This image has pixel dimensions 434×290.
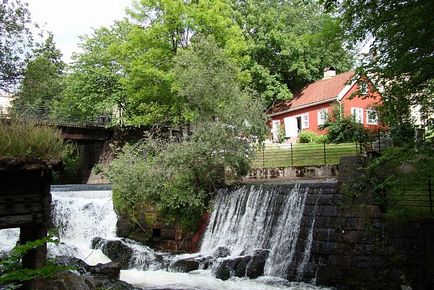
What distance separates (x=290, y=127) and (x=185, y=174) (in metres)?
22.8

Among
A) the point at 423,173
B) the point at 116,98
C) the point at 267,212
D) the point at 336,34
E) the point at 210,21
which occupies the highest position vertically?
the point at 210,21

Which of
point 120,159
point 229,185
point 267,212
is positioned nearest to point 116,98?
point 120,159

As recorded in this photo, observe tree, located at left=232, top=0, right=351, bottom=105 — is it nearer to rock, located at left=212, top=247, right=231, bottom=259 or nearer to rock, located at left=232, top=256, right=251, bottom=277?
rock, located at left=212, top=247, right=231, bottom=259

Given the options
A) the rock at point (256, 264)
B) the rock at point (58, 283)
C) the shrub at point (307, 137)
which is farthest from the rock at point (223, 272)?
the shrub at point (307, 137)

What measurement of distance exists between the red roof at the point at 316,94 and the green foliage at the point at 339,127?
217cm

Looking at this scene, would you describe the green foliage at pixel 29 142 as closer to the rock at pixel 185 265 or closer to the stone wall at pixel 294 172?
the rock at pixel 185 265

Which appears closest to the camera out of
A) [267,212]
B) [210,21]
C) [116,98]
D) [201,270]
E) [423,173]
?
[423,173]

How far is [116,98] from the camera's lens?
32.9 meters

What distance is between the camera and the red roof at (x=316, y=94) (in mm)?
32719

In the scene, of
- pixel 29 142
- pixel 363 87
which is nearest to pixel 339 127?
pixel 363 87

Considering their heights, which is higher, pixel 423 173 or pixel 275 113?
pixel 275 113

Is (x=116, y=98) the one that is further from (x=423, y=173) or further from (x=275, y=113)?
(x=423, y=173)

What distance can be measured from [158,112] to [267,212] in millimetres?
14630

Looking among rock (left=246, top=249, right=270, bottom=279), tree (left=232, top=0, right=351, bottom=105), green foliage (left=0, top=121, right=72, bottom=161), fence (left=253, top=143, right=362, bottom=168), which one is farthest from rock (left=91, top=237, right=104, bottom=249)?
tree (left=232, top=0, right=351, bottom=105)
